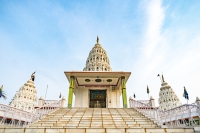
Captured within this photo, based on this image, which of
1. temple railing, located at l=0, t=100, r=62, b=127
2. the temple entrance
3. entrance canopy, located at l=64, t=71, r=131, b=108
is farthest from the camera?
the temple entrance

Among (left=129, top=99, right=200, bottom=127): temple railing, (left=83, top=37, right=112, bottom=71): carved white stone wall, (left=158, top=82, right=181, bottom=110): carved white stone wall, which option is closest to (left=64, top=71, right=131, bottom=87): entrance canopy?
(left=129, top=99, right=200, bottom=127): temple railing

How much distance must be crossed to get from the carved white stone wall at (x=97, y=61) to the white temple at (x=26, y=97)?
24580 millimetres

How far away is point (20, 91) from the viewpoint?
144 ft

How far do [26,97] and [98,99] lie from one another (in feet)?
114

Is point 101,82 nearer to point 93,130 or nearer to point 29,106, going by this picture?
point 93,130

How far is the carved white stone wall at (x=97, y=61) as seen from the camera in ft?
84.5

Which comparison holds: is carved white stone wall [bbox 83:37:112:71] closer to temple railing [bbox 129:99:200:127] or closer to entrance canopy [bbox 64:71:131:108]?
entrance canopy [bbox 64:71:131:108]

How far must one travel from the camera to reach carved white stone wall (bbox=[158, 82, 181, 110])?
44688 millimetres

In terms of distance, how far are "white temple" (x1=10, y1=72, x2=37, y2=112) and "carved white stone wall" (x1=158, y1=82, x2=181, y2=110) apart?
42509mm

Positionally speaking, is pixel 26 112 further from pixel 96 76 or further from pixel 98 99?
pixel 98 99

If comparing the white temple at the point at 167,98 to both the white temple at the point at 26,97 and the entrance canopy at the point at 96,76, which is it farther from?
the white temple at the point at 26,97

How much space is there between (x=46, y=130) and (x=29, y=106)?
44520 millimetres

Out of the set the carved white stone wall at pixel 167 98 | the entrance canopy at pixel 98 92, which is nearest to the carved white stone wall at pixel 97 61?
the entrance canopy at pixel 98 92

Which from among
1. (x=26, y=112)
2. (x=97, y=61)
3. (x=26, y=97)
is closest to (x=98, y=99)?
(x=97, y=61)
